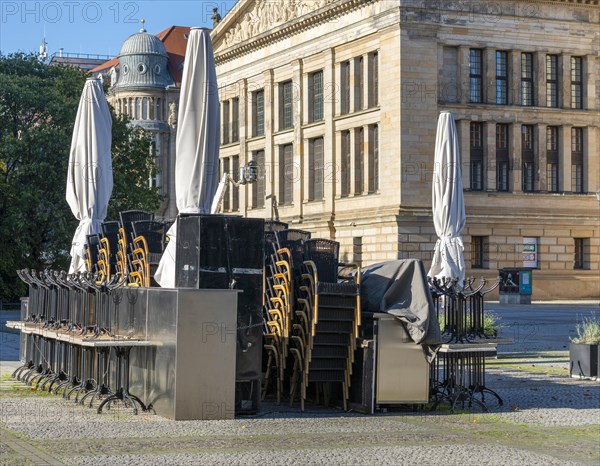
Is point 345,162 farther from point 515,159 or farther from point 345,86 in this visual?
point 515,159

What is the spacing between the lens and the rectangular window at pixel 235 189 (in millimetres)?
83312

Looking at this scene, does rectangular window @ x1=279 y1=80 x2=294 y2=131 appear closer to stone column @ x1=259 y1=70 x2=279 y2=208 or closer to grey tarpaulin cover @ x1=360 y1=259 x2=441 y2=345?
stone column @ x1=259 y1=70 x2=279 y2=208

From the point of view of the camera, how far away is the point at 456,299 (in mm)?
16953

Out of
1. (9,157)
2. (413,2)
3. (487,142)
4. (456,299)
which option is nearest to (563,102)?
(487,142)

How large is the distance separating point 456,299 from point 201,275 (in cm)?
376

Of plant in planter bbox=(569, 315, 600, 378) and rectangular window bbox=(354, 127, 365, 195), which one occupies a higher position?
rectangular window bbox=(354, 127, 365, 195)

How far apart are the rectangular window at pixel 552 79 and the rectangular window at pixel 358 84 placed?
9769mm

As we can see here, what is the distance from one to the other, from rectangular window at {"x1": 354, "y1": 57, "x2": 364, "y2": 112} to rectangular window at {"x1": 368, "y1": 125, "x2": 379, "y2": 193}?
207 cm

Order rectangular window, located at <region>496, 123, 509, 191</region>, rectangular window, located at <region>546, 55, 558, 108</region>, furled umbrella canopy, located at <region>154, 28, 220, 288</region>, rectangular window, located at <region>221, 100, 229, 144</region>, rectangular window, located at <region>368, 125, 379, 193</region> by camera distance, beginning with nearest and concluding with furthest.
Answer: furled umbrella canopy, located at <region>154, 28, 220, 288</region>
rectangular window, located at <region>496, 123, 509, 191</region>
rectangular window, located at <region>368, 125, 379, 193</region>
rectangular window, located at <region>546, 55, 558, 108</region>
rectangular window, located at <region>221, 100, 229, 144</region>

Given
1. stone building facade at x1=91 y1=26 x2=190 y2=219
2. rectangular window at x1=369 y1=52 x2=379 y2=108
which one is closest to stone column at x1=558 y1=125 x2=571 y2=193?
rectangular window at x1=369 y1=52 x2=379 y2=108

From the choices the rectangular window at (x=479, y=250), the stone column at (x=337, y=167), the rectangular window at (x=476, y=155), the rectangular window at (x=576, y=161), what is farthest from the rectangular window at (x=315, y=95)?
the rectangular window at (x=576, y=161)

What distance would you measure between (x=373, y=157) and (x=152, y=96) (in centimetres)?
5505

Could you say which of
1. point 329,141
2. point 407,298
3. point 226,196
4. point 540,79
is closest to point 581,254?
point 540,79

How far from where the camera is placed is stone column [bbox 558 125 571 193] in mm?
65562
